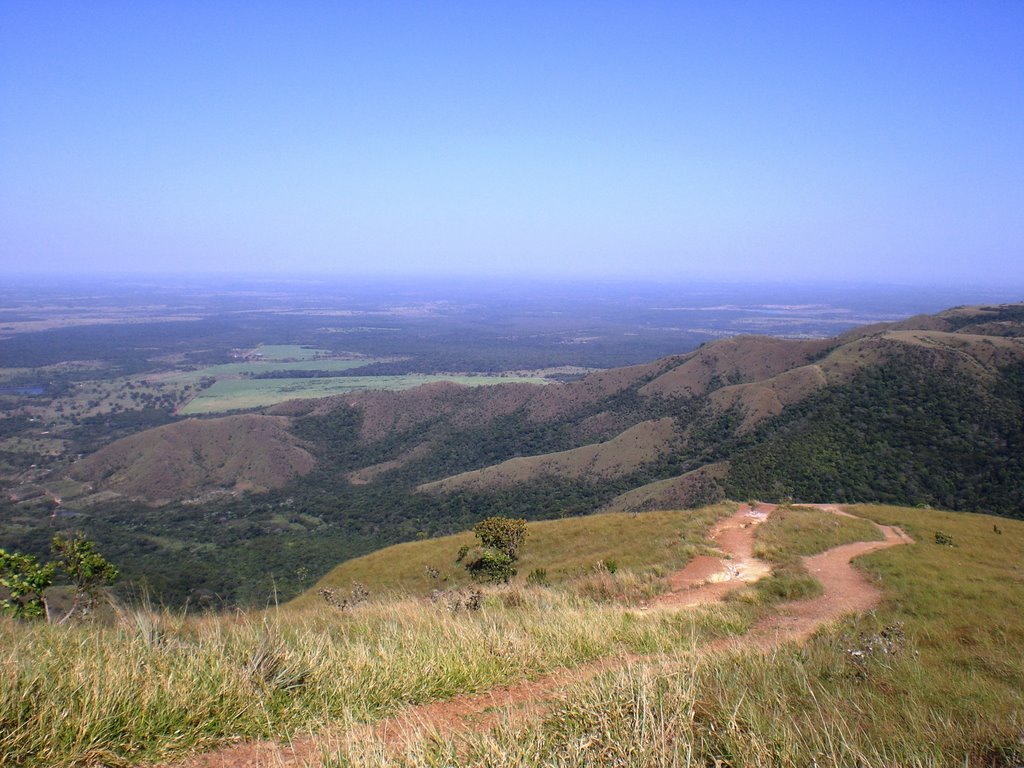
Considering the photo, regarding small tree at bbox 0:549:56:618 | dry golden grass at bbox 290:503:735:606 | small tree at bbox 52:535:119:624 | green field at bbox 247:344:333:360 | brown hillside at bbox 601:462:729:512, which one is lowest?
green field at bbox 247:344:333:360

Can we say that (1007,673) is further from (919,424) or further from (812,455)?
(919,424)

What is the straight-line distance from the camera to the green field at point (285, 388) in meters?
109

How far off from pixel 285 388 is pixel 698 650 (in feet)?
432

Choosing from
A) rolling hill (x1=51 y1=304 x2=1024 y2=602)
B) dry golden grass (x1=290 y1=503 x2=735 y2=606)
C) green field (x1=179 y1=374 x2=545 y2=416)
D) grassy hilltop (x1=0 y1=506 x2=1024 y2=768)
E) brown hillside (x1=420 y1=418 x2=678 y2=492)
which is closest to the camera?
grassy hilltop (x1=0 y1=506 x2=1024 y2=768)

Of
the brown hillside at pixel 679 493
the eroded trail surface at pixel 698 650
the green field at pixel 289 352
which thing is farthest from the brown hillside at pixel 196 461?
the green field at pixel 289 352

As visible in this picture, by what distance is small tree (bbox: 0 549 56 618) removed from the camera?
7508mm

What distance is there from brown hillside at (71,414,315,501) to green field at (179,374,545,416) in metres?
28.8

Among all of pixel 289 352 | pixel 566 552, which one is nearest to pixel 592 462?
pixel 566 552

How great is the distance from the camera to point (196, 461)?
71812 millimetres

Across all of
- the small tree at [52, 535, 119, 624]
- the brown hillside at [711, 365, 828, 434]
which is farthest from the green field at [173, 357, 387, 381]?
the small tree at [52, 535, 119, 624]

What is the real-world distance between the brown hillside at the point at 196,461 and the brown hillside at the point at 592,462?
26.3 metres

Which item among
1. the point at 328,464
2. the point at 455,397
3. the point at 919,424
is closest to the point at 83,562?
the point at 919,424

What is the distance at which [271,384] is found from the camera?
130375mm

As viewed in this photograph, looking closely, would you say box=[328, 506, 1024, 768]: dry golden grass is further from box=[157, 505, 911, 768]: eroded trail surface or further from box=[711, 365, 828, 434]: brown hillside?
box=[711, 365, 828, 434]: brown hillside
